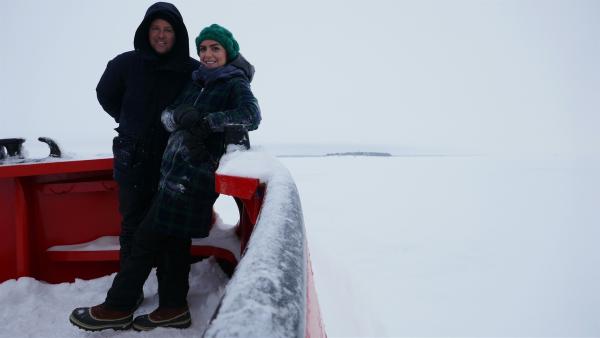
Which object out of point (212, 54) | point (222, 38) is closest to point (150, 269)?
point (212, 54)

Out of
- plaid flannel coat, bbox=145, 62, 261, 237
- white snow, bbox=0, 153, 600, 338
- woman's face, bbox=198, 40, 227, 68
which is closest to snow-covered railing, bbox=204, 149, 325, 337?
white snow, bbox=0, 153, 600, 338

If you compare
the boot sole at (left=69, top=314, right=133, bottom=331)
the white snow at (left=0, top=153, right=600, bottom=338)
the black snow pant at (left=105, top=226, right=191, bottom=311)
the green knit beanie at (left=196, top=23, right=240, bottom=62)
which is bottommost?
the white snow at (left=0, top=153, right=600, bottom=338)

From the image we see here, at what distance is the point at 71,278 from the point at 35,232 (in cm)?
40

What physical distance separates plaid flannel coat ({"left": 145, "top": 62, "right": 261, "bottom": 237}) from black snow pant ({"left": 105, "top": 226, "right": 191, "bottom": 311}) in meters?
0.13

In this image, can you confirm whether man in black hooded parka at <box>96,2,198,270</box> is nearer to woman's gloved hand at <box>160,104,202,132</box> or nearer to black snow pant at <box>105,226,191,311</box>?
black snow pant at <box>105,226,191,311</box>

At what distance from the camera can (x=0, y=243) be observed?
2.30 metres

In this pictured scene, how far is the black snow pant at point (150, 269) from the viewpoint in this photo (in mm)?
1812

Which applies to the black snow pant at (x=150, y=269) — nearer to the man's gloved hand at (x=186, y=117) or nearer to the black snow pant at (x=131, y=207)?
the black snow pant at (x=131, y=207)

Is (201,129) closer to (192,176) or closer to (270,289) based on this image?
(192,176)

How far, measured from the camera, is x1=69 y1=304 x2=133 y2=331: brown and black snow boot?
69.1 inches

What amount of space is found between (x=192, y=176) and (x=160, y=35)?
0.95 meters

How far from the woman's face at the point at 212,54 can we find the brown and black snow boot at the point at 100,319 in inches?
53.4

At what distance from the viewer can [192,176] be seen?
1692mm

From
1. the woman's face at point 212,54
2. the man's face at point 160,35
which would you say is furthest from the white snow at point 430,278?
the man's face at point 160,35
